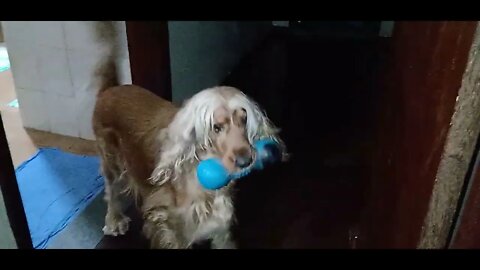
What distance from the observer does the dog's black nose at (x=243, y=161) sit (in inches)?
34.1

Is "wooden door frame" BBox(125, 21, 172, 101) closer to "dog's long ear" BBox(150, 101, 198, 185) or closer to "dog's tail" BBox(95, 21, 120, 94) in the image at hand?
"dog's tail" BBox(95, 21, 120, 94)

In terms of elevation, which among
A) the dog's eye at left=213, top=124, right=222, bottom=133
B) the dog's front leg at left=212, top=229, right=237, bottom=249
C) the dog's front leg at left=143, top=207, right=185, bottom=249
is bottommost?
the dog's front leg at left=212, top=229, right=237, bottom=249

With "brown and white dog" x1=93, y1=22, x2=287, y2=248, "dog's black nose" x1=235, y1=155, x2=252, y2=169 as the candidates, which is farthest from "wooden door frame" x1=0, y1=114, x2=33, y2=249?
"dog's black nose" x1=235, y1=155, x2=252, y2=169

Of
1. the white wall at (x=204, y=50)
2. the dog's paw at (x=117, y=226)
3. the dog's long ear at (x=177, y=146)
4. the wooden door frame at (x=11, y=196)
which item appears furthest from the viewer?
the white wall at (x=204, y=50)

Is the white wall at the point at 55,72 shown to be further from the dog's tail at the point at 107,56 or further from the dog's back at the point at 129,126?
the dog's back at the point at 129,126

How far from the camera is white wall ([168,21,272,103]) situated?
1.60 metres

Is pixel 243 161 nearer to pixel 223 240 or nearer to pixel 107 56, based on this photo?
pixel 223 240

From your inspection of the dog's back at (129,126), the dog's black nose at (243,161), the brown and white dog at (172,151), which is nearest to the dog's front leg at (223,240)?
the brown and white dog at (172,151)

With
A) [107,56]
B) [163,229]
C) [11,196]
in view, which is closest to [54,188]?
[107,56]

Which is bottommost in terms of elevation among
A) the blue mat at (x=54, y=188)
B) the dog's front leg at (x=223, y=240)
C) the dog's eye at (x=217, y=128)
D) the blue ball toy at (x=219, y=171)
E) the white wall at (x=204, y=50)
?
the blue mat at (x=54, y=188)

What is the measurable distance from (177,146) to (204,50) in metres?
0.98

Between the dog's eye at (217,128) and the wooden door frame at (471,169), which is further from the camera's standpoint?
the dog's eye at (217,128)

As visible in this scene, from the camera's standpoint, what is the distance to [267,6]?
0.72 metres

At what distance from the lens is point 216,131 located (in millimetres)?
908
